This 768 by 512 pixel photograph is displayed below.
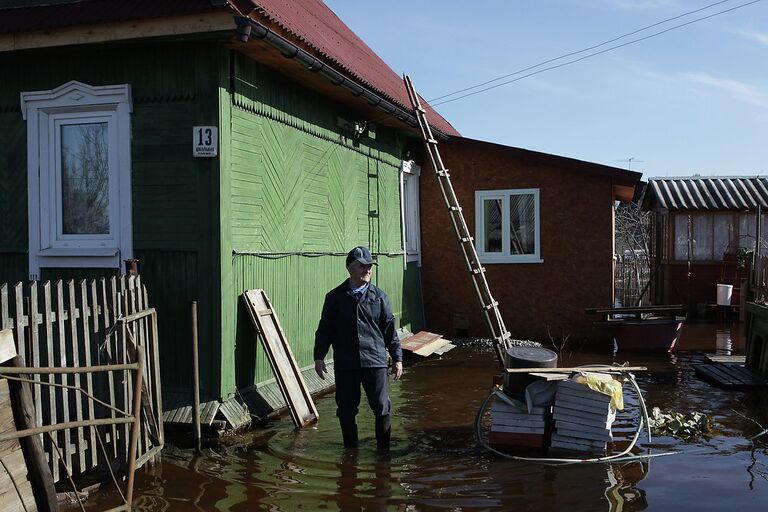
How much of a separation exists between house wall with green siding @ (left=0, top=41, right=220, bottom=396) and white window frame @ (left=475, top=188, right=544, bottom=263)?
7.77 m

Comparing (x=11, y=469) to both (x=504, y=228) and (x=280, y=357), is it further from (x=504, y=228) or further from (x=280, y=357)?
(x=504, y=228)

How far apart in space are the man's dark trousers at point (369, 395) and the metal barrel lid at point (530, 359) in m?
1.17

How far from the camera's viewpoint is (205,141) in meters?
7.34

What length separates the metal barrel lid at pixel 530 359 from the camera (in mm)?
6590

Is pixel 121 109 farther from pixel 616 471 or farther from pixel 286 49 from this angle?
pixel 616 471

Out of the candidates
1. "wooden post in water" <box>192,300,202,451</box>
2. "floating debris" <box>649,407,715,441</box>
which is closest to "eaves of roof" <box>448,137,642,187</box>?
"floating debris" <box>649,407,715,441</box>

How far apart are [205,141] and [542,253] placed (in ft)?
27.3

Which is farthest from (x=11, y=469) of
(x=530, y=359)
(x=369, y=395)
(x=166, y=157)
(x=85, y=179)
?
(x=85, y=179)

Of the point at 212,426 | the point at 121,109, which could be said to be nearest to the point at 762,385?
the point at 212,426

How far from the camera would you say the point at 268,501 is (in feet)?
17.6

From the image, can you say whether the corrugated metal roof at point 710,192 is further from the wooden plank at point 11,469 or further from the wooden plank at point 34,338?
the wooden plank at point 11,469

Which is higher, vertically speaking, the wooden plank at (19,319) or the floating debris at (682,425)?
the wooden plank at (19,319)

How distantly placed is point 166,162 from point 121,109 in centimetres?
77

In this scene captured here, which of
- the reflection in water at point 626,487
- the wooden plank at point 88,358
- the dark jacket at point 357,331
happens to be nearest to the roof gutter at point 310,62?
the dark jacket at point 357,331
